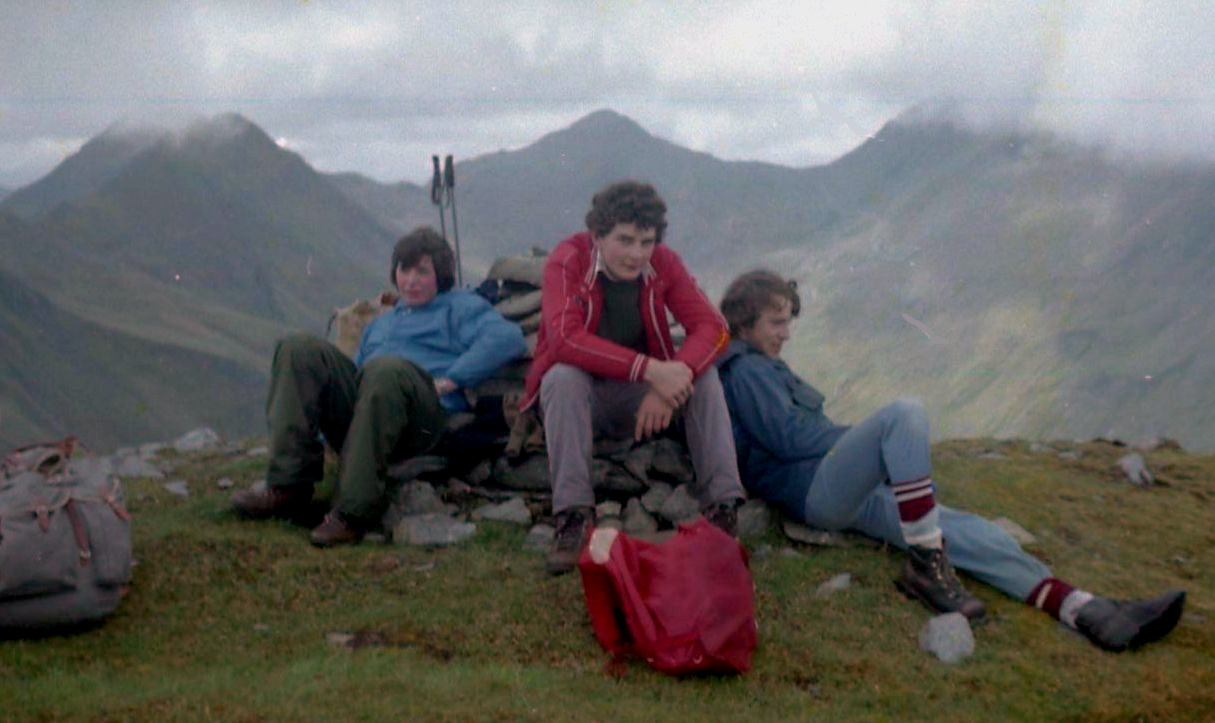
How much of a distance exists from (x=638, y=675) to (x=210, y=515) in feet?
14.8

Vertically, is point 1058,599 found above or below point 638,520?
below

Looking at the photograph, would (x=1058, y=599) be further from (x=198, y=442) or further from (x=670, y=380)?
(x=198, y=442)

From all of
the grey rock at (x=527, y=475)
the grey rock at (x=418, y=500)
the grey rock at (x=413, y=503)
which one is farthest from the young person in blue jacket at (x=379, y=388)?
the grey rock at (x=527, y=475)

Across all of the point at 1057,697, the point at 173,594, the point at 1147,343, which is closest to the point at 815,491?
the point at 1057,697

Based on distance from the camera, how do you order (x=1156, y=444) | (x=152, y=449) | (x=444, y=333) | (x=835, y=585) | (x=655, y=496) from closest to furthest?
(x=835, y=585)
(x=655, y=496)
(x=444, y=333)
(x=152, y=449)
(x=1156, y=444)

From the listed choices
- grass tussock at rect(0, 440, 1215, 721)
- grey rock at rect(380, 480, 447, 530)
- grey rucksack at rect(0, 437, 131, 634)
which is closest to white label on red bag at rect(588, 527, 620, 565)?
grass tussock at rect(0, 440, 1215, 721)

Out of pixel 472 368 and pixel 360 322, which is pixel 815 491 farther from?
pixel 360 322

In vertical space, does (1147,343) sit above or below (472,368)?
below

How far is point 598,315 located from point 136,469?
18.6 ft

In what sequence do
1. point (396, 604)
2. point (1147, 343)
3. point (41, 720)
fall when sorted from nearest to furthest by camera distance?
Answer: point (41, 720)
point (396, 604)
point (1147, 343)

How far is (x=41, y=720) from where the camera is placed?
4.81m

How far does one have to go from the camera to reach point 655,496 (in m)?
8.44

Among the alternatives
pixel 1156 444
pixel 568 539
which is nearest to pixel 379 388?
pixel 568 539


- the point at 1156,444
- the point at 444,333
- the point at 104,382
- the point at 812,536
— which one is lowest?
the point at 104,382
